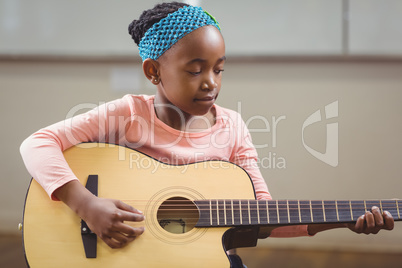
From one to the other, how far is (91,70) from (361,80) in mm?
1265

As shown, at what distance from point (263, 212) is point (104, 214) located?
378 millimetres

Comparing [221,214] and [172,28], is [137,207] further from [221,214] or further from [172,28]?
[172,28]

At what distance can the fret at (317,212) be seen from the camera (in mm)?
1061

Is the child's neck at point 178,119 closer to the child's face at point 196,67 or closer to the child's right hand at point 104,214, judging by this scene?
the child's face at point 196,67

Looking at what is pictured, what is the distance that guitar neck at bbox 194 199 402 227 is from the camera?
1.04 metres

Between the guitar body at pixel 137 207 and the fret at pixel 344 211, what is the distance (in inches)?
8.5

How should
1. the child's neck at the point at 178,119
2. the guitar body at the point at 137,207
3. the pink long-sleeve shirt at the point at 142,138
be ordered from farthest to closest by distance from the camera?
the child's neck at the point at 178,119
the pink long-sleeve shirt at the point at 142,138
the guitar body at the point at 137,207

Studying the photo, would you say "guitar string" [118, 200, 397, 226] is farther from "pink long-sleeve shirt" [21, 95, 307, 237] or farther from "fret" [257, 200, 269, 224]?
"pink long-sleeve shirt" [21, 95, 307, 237]

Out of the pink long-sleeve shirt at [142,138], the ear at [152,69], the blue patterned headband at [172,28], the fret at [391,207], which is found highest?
the blue patterned headband at [172,28]

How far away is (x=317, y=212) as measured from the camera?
1064 millimetres

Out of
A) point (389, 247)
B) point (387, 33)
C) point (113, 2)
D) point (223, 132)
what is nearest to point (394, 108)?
point (387, 33)

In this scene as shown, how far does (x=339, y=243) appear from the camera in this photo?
203 cm

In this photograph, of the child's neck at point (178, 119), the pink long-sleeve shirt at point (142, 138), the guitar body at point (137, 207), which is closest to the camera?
the guitar body at point (137, 207)

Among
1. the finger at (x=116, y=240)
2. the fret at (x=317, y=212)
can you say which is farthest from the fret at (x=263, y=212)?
the finger at (x=116, y=240)
